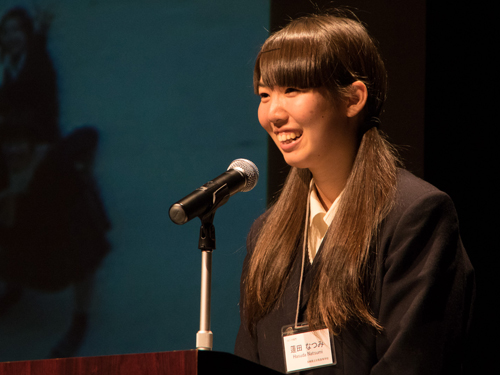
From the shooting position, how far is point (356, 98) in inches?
60.4

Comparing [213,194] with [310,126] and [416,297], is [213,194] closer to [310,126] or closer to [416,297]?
[310,126]

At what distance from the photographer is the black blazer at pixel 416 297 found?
1.23 meters

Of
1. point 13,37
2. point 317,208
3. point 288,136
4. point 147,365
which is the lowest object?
point 147,365

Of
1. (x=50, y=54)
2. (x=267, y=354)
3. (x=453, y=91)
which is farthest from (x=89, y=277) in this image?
(x=453, y=91)

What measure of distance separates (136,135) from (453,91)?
61.3 inches

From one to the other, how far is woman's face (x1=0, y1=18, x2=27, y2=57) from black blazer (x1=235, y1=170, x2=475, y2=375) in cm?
231

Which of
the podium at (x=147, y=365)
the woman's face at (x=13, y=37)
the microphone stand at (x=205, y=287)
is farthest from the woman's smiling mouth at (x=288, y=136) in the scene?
the woman's face at (x=13, y=37)

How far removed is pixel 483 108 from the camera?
77.8 inches

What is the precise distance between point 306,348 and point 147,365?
61cm

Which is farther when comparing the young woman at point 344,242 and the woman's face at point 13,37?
the woman's face at point 13,37

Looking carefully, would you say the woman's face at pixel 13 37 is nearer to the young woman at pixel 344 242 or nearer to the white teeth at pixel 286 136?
the young woman at pixel 344 242

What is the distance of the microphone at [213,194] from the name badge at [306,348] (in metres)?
0.43

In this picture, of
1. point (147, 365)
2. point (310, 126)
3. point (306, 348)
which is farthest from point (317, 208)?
point (147, 365)

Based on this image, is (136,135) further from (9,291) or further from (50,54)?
(9,291)
